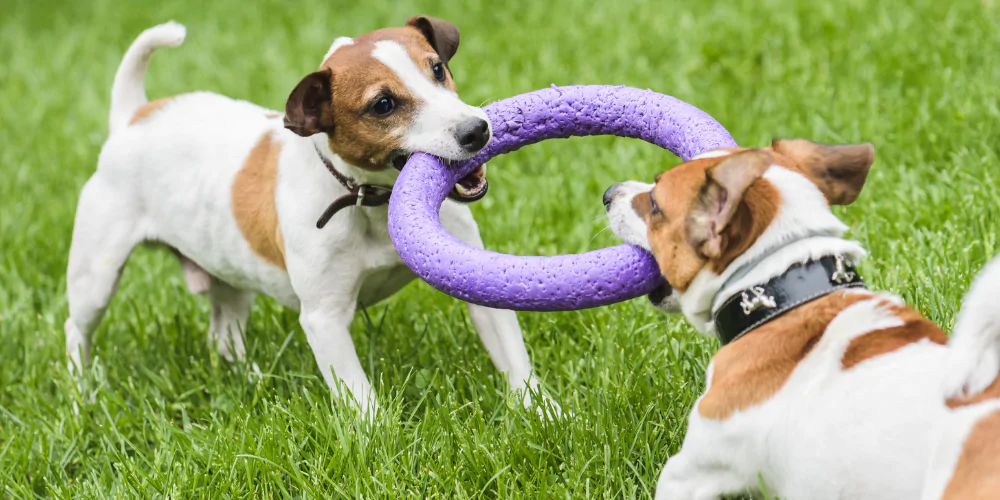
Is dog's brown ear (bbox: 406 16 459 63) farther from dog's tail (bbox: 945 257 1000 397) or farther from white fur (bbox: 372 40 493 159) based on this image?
dog's tail (bbox: 945 257 1000 397)

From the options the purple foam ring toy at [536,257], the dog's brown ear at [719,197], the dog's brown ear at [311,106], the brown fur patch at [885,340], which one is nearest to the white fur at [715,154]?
the dog's brown ear at [719,197]

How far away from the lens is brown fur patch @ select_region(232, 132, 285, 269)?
177 inches

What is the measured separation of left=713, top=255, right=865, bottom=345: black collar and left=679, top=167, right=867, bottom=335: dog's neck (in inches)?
0.8

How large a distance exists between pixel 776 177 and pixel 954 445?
93 centimetres

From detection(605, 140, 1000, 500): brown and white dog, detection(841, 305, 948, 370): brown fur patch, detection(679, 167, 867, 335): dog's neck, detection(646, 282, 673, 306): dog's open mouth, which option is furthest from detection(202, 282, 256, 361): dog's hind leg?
detection(841, 305, 948, 370): brown fur patch

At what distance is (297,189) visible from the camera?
432 cm

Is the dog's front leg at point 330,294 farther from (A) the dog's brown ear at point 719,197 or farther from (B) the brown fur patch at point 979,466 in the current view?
(B) the brown fur patch at point 979,466

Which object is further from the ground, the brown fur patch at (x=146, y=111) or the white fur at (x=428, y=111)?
the white fur at (x=428, y=111)

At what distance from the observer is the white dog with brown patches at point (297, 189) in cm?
406

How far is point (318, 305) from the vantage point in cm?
431

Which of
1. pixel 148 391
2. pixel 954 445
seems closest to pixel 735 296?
pixel 954 445

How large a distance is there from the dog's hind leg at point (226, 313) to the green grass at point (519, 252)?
0.32 feet

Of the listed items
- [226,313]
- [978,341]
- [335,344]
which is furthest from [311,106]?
[978,341]

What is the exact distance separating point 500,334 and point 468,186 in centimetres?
62
